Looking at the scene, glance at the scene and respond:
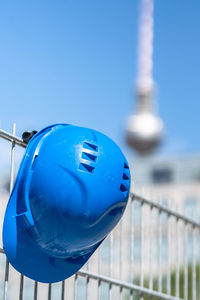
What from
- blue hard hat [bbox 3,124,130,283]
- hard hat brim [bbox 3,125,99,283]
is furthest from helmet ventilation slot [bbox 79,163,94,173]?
hard hat brim [bbox 3,125,99,283]

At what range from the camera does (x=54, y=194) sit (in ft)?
10.1

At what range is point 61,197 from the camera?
10.2 ft

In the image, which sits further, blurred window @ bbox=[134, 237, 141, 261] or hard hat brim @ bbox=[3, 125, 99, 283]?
blurred window @ bbox=[134, 237, 141, 261]

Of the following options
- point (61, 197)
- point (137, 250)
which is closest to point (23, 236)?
point (61, 197)

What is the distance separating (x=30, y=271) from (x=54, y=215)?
334mm

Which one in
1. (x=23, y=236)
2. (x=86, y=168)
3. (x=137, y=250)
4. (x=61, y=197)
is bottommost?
(x=23, y=236)

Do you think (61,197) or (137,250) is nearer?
(61,197)

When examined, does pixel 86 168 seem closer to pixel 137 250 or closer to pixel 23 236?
pixel 23 236

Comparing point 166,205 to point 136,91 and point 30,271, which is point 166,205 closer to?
point 30,271

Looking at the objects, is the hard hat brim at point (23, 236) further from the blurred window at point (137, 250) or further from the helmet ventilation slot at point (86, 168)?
the blurred window at point (137, 250)

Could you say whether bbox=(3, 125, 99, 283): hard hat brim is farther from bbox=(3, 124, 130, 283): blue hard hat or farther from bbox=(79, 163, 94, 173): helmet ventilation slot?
bbox=(79, 163, 94, 173): helmet ventilation slot

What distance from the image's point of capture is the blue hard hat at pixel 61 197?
311 centimetres

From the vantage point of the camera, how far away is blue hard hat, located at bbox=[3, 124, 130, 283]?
10.2 ft

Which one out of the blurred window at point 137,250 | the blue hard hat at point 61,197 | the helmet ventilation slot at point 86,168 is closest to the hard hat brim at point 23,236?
the blue hard hat at point 61,197
